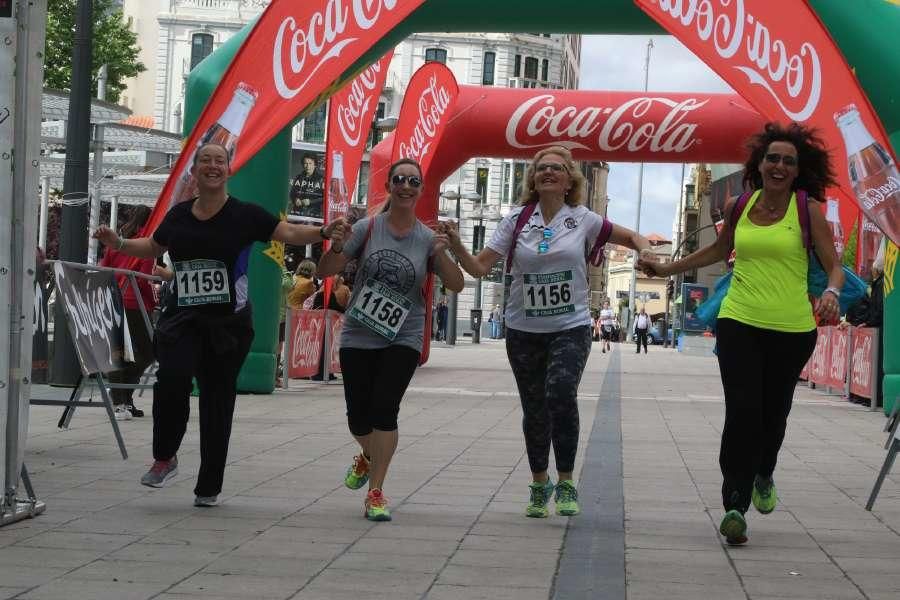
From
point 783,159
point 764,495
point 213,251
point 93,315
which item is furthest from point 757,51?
point 213,251

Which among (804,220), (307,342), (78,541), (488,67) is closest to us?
(78,541)

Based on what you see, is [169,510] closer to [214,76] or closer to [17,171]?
[17,171]

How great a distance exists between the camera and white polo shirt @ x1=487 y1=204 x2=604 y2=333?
22.9ft

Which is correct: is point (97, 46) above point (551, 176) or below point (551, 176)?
above

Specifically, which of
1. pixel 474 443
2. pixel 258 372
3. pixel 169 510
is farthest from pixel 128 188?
pixel 169 510

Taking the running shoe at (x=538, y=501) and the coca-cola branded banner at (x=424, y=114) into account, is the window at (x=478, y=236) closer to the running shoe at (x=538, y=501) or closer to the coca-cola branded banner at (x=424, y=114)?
the coca-cola branded banner at (x=424, y=114)

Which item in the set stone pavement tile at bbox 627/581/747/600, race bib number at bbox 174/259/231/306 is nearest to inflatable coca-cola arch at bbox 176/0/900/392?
race bib number at bbox 174/259/231/306

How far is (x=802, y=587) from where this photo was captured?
530cm

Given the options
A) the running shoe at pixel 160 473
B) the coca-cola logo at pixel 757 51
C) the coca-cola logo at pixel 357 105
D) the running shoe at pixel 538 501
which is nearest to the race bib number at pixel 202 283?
the running shoe at pixel 160 473

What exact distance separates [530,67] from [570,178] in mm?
70071

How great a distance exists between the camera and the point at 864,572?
569cm

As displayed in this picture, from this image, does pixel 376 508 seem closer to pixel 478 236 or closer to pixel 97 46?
pixel 97 46

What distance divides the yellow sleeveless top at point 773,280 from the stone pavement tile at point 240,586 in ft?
7.97

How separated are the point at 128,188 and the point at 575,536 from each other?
2310 cm
